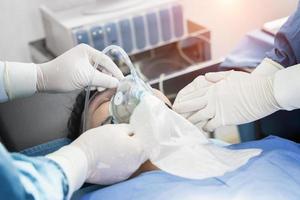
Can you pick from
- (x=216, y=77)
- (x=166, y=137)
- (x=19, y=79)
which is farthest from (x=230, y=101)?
(x=19, y=79)

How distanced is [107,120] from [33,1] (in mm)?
1439

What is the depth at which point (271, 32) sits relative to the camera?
78.3 inches

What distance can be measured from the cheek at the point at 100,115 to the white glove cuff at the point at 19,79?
0.23m

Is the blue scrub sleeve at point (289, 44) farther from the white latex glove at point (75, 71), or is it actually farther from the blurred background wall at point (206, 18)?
the blurred background wall at point (206, 18)

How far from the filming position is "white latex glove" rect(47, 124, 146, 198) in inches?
40.1

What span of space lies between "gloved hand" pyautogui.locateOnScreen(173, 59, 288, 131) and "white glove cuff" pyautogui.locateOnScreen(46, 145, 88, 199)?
0.40 m

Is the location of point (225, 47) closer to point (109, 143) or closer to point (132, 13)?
point (132, 13)

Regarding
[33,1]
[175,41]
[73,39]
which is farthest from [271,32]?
[33,1]

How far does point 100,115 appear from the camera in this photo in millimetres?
1339

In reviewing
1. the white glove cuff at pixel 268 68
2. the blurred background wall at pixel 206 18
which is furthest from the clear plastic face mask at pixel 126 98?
the blurred background wall at pixel 206 18

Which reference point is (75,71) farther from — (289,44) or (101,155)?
(289,44)

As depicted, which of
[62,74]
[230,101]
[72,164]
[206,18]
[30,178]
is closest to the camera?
[30,178]

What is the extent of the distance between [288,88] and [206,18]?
5.90 feet

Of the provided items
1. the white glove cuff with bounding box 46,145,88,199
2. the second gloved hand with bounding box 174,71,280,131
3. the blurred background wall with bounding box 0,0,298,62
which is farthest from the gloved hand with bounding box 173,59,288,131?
the blurred background wall with bounding box 0,0,298,62
